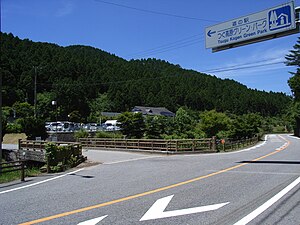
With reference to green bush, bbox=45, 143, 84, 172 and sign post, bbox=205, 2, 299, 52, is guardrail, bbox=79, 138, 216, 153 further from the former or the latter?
sign post, bbox=205, 2, 299, 52

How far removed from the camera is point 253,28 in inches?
565

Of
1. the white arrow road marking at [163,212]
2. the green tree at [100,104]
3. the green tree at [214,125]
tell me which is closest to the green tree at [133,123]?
the green tree at [214,125]

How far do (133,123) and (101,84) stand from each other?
87.6 meters

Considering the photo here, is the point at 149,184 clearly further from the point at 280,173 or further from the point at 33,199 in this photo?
the point at 280,173

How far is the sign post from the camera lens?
13227 mm

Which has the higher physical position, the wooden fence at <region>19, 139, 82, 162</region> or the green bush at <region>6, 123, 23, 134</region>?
the green bush at <region>6, 123, 23, 134</region>

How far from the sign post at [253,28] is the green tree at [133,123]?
2099 cm

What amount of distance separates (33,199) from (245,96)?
467 ft

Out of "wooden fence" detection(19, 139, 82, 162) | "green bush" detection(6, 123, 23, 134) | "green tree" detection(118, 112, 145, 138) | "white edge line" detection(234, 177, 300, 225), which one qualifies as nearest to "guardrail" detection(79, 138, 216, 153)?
"wooden fence" detection(19, 139, 82, 162)

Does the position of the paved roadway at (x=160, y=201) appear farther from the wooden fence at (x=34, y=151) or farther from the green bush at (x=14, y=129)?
the green bush at (x=14, y=129)

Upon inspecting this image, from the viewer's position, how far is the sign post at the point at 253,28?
521 inches

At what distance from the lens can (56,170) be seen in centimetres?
1573

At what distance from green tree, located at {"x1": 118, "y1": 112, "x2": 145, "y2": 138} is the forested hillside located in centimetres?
3367

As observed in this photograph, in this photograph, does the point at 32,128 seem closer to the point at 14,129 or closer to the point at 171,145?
the point at 14,129
